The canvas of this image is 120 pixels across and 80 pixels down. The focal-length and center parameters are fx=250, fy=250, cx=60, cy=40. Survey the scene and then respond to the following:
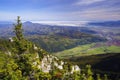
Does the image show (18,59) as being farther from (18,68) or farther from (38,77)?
(38,77)

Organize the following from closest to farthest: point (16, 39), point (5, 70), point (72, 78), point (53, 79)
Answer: point (16, 39), point (5, 70), point (53, 79), point (72, 78)

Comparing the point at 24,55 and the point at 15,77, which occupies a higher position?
the point at 24,55

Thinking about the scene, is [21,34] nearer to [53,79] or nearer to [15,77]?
[15,77]

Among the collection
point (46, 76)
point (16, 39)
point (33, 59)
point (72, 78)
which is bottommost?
point (72, 78)

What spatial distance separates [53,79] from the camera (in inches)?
2438

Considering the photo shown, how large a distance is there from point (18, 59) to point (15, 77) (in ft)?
10.2

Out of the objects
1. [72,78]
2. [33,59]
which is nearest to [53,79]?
[72,78]

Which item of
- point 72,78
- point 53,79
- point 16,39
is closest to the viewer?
point 16,39

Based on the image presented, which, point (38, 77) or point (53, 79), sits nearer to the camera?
point (38, 77)

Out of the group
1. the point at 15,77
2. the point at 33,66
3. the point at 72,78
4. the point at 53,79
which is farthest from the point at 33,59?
the point at 72,78

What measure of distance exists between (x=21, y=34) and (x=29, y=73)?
706 cm

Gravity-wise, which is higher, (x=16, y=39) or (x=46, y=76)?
(x=16, y=39)

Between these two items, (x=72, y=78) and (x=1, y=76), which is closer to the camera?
(x=1, y=76)

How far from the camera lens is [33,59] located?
4441 cm
